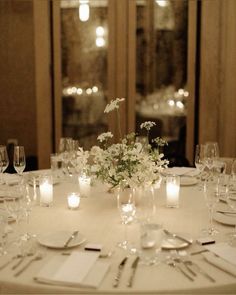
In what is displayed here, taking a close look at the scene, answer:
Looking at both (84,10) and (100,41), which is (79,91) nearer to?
(100,41)

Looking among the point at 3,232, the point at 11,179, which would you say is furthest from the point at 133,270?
the point at 11,179

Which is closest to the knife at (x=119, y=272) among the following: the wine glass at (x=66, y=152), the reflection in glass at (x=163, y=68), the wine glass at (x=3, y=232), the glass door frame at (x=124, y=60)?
the wine glass at (x=3, y=232)

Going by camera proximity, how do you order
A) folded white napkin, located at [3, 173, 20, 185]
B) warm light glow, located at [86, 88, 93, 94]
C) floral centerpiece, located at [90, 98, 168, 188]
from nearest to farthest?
floral centerpiece, located at [90, 98, 168, 188] < folded white napkin, located at [3, 173, 20, 185] < warm light glow, located at [86, 88, 93, 94]

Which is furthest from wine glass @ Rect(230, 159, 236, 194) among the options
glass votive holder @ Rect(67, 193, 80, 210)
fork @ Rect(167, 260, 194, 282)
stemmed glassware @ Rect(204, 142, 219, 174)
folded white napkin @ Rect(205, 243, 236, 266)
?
fork @ Rect(167, 260, 194, 282)

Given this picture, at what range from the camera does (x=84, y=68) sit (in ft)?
13.5

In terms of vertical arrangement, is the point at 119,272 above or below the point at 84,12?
below

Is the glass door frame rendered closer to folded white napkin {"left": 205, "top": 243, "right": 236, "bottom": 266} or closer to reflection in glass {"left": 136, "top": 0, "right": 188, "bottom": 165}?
reflection in glass {"left": 136, "top": 0, "right": 188, "bottom": 165}

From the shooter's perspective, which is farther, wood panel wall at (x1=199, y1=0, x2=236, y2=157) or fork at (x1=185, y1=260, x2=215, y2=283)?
wood panel wall at (x1=199, y1=0, x2=236, y2=157)

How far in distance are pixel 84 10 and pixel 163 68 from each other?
872 mm

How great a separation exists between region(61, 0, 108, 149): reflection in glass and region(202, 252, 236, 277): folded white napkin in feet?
9.01

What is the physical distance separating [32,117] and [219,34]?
217 cm

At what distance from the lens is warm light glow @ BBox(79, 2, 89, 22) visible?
4.02 m

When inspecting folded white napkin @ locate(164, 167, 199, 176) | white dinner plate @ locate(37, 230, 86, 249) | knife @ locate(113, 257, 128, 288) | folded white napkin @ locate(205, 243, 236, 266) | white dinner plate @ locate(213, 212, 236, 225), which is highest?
folded white napkin @ locate(164, 167, 199, 176)

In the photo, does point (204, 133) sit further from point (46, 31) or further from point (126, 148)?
point (126, 148)
